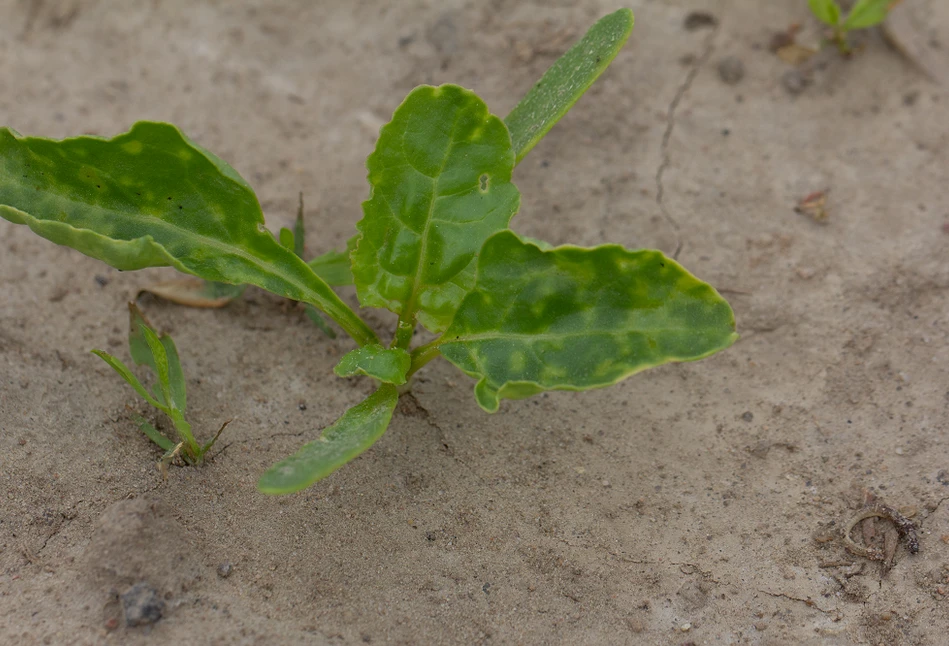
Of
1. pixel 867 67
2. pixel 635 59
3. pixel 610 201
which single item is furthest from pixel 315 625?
pixel 867 67

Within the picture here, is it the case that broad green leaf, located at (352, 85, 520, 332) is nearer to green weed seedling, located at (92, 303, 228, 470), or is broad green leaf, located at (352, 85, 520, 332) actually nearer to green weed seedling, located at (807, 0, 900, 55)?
green weed seedling, located at (92, 303, 228, 470)

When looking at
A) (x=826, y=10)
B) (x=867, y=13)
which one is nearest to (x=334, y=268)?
(x=826, y=10)

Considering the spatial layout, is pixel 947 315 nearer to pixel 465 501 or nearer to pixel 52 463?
pixel 465 501

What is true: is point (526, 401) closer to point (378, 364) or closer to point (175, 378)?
point (378, 364)

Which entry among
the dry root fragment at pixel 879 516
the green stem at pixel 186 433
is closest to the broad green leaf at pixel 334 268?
the green stem at pixel 186 433

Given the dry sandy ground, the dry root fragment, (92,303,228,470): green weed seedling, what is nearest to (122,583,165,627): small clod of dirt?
the dry sandy ground
